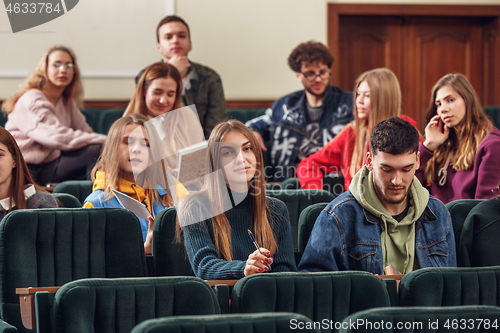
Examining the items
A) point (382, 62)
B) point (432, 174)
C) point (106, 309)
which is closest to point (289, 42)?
point (382, 62)

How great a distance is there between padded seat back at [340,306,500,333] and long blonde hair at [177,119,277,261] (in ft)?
2.10

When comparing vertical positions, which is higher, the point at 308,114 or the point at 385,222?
the point at 308,114

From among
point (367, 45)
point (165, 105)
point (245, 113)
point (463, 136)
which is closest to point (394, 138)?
point (463, 136)

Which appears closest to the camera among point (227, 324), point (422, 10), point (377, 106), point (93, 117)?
point (227, 324)

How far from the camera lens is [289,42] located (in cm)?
454

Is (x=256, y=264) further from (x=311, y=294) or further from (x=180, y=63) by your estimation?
(x=180, y=63)

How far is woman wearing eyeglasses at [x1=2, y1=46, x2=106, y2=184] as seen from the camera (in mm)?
2992

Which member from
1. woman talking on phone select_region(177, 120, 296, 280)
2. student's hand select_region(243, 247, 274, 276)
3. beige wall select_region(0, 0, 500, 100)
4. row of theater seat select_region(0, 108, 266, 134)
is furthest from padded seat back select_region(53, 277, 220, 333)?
beige wall select_region(0, 0, 500, 100)

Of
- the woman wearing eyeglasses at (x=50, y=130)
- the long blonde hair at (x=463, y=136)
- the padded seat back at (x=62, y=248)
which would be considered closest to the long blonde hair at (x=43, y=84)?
the woman wearing eyeglasses at (x=50, y=130)

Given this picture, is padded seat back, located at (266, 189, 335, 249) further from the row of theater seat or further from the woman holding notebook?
the row of theater seat

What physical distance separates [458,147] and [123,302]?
5.52 ft

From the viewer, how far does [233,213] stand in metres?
1.72

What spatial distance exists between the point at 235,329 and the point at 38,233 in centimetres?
87

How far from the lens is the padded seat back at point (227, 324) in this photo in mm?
993
